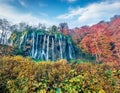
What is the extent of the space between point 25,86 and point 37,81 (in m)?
0.46

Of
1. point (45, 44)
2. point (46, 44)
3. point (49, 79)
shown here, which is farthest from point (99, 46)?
point (49, 79)

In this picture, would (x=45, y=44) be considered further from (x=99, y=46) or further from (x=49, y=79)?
(x=49, y=79)

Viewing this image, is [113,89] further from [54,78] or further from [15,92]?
[15,92]

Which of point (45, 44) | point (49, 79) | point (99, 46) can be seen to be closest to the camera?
point (49, 79)

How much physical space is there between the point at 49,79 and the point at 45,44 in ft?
67.7

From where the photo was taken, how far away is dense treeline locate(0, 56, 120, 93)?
256 inches

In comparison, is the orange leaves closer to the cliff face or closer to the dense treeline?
the cliff face

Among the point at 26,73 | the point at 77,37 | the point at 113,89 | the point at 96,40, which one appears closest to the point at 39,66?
the point at 26,73

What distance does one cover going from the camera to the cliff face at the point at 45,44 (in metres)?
26.6

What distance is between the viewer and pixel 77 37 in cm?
3125

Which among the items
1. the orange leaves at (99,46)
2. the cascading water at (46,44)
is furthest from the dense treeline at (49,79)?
the cascading water at (46,44)

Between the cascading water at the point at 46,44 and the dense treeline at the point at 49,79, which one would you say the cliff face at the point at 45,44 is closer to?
the cascading water at the point at 46,44

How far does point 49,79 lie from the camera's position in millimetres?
6816

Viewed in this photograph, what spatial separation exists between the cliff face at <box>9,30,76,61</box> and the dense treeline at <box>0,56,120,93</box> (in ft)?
62.3
